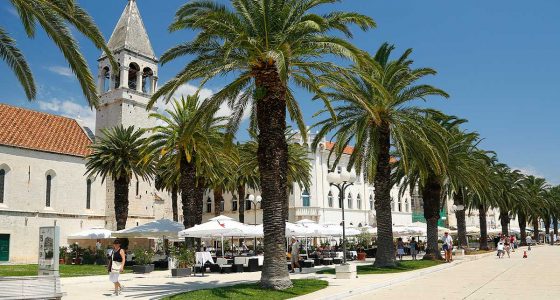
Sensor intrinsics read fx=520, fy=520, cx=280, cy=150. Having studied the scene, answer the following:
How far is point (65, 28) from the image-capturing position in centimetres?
1330

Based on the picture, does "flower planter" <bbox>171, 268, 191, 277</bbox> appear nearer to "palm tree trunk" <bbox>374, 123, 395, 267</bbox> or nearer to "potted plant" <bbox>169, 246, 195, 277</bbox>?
"potted plant" <bbox>169, 246, 195, 277</bbox>

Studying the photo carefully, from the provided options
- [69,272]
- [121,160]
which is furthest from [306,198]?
[69,272]

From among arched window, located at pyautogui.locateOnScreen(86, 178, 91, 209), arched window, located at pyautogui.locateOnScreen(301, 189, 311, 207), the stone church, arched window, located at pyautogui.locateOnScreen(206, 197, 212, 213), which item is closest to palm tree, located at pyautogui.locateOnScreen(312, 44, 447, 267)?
the stone church

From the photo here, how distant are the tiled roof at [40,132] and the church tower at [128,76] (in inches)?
118

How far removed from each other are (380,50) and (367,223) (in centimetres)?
4736

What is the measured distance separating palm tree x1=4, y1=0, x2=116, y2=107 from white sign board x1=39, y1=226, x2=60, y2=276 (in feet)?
13.9

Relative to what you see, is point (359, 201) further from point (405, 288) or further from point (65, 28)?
point (65, 28)

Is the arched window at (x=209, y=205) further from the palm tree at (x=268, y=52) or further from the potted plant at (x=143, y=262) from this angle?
the palm tree at (x=268, y=52)

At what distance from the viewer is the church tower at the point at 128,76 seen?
52.2 m

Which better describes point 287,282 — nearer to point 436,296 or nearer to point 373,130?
point 436,296

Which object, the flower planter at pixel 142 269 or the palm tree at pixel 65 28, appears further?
the flower planter at pixel 142 269

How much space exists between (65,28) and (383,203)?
18.3 meters

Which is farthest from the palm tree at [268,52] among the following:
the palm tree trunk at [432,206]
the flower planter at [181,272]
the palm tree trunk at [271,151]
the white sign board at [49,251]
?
the palm tree trunk at [432,206]

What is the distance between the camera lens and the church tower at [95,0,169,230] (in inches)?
2044
